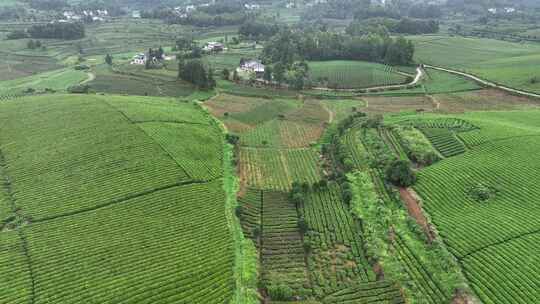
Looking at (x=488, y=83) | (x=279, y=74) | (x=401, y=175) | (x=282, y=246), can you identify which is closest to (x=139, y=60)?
(x=279, y=74)

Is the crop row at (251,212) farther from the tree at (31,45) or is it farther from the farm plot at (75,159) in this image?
the tree at (31,45)

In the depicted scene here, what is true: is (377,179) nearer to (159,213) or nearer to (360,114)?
(360,114)

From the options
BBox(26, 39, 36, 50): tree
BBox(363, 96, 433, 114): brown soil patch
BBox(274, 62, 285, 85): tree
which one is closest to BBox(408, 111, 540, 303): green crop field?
BBox(363, 96, 433, 114): brown soil patch

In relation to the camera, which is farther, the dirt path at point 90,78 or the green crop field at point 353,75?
the green crop field at point 353,75

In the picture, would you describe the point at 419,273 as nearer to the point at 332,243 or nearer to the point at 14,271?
the point at 332,243

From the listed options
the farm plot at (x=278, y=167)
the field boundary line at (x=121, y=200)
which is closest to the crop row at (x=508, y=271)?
the farm plot at (x=278, y=167)

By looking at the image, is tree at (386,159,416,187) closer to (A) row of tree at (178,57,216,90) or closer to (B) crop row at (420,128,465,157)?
(B) crop row at (420,128,465,157)
